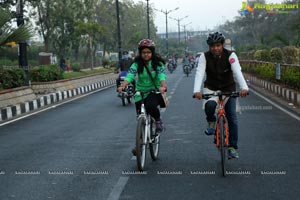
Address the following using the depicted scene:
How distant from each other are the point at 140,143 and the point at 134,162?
2.52 feet

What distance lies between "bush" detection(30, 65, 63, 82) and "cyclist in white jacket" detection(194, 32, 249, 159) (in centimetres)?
1702

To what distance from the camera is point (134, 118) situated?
44.7ft

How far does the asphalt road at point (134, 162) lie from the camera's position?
237 inches

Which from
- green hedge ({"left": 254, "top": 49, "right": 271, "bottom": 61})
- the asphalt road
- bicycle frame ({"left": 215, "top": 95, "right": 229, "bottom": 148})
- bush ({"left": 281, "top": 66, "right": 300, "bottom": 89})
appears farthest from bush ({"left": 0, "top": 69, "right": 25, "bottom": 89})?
green hedge ({"left": 254, "top": 49, "right": 271, "bottom": 61})

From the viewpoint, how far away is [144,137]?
7.23m

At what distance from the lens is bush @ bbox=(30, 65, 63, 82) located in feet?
76.6

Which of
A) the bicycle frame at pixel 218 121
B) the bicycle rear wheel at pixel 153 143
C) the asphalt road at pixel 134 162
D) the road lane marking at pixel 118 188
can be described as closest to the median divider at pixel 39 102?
the asphalt road at pixel 134 162

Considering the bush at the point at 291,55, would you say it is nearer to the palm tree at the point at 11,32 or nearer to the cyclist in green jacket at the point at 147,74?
the palm tree at the point at 11,32

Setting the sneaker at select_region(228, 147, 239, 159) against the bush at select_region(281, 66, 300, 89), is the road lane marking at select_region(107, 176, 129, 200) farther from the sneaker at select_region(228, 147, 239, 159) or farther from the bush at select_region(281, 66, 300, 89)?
the bush at select_region(281, 66, 300, 89)

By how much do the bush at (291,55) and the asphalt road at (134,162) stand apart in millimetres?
13089

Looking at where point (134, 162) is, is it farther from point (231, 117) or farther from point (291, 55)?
point (291, 55)

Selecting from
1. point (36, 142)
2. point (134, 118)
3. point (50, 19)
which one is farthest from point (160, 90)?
point (50, 19)

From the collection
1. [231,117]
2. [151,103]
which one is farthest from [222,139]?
[151,103]

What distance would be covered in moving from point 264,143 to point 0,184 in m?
4.52
